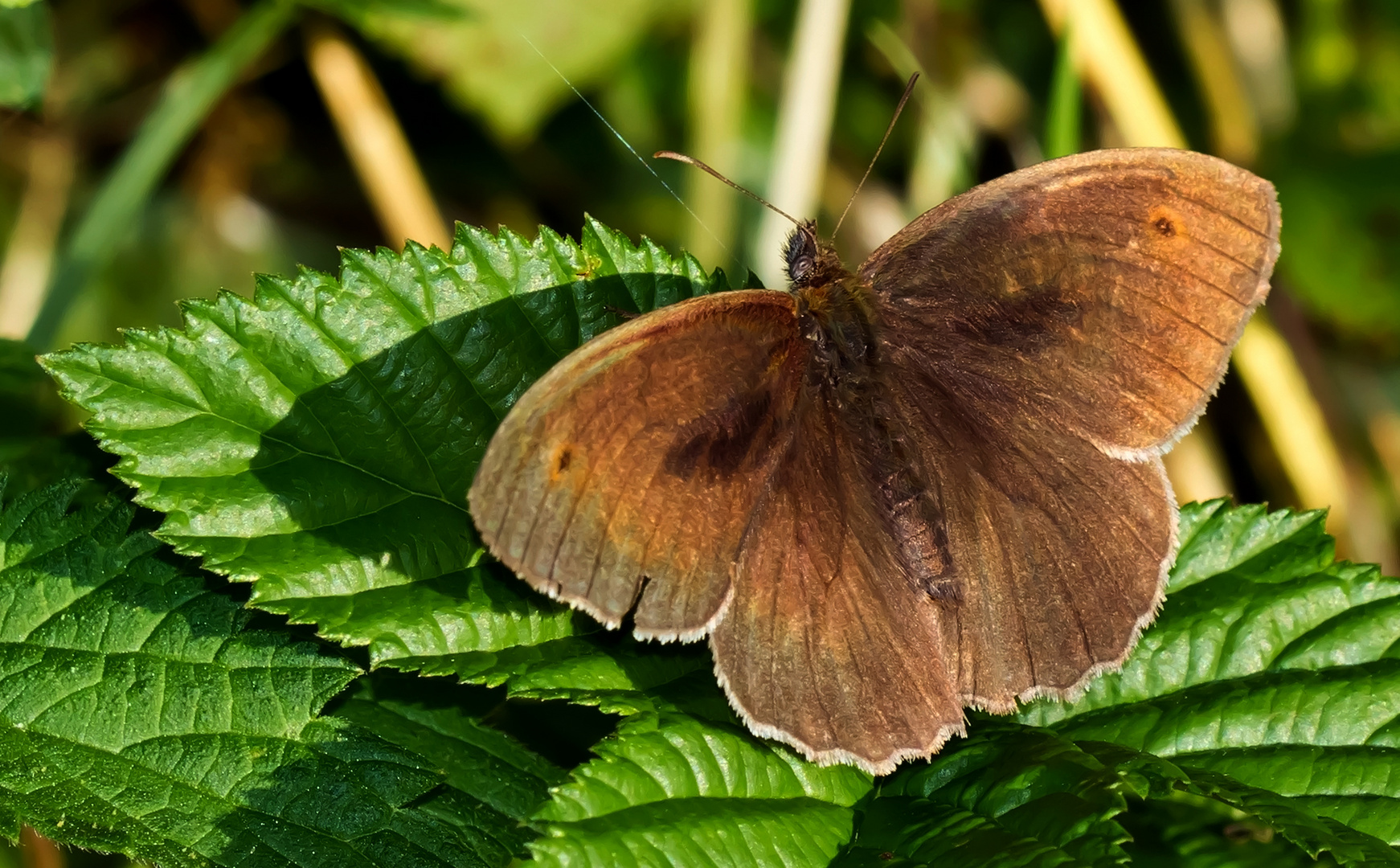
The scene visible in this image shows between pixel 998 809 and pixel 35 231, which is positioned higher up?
pixel 35 231

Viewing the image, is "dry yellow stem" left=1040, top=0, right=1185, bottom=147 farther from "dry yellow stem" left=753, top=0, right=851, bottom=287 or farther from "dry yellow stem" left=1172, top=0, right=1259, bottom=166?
"dry yellow stem" left=753, top=0, right=851, bottom=287

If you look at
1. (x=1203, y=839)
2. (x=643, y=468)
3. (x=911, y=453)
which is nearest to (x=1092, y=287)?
(x=911, y=453)

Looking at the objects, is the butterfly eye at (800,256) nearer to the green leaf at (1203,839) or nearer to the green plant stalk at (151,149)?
the green leaf at (1203,839)

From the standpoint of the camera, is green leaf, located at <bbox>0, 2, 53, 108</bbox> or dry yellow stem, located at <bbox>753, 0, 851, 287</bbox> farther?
dry yellow stem, located at <bbox>753, 0, 851, 287</bbox>

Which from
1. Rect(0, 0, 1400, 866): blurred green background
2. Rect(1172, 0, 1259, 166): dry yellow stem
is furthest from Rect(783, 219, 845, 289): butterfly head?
Rect(1172, 0, 1259, 166): dry yellow stem

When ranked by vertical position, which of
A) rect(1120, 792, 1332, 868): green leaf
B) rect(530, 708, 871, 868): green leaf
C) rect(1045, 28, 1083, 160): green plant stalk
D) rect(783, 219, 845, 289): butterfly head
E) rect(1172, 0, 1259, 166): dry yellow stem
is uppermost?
rect(1172, 0, 1259, 166): dry yellow stem

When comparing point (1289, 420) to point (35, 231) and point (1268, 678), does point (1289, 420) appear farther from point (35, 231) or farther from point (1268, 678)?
point (35, 231)

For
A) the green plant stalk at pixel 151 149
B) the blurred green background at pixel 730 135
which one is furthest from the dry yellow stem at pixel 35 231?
the green plant stalk at pixel 151 149

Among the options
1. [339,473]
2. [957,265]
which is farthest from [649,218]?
[339,473]
